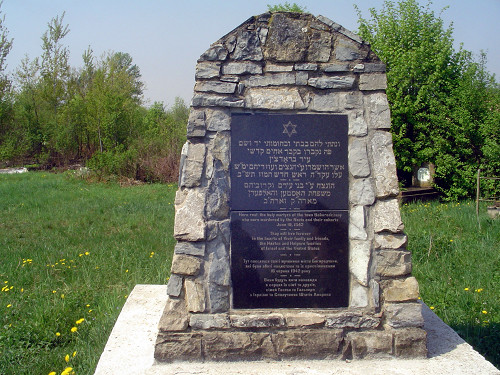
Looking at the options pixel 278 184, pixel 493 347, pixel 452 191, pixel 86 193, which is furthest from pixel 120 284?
pixel 452 191

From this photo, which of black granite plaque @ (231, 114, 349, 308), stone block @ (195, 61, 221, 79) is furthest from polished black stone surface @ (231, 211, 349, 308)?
stone block @ (195, 61, 221, 79)

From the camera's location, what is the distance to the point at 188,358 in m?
2.99

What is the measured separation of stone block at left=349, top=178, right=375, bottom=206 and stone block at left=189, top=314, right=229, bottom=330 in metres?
1.17

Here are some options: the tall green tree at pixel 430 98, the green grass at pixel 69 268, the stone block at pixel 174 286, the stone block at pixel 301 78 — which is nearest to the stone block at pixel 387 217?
the stone block at pixel 301 78

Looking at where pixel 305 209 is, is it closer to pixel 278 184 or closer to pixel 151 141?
pixel 278 184

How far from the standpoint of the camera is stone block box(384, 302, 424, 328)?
304 cm

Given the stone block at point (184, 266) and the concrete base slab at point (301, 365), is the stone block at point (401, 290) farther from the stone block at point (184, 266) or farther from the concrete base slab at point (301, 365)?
the stone block at point (184, 266)

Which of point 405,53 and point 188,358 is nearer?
point 188,358

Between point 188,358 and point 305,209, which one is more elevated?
point 305,209

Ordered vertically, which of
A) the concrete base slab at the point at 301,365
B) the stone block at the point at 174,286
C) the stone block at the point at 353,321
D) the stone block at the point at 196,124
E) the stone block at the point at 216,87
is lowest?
the concrete base slab at the point at 301,365

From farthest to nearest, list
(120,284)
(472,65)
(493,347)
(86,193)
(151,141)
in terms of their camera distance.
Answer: (151,141) < (472,65) < (86,193) < (120,284) < (493,347)

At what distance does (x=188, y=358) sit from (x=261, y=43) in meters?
2.12

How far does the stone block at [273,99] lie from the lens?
3.11m

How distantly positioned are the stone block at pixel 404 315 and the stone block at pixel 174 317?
4.37 ft
